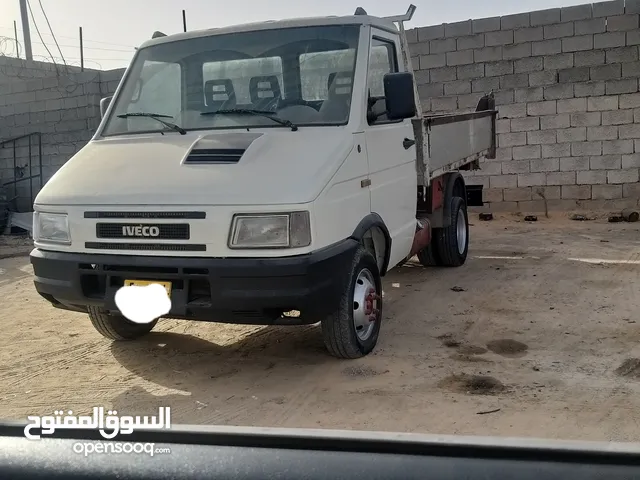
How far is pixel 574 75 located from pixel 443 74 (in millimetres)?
2045

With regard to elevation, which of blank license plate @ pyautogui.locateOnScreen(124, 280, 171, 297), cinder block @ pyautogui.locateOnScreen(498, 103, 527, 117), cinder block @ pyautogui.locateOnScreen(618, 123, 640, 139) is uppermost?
cinder block @ pyautogui.locateOnScreen(498, 103, 527, 117)

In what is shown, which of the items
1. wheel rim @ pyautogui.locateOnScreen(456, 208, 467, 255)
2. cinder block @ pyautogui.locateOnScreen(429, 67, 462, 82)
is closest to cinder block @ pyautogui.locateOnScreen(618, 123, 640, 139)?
cinder block @ pyautogui.locateOnScreen(429, 67, 462, 82)

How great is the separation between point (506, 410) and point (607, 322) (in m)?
2.02

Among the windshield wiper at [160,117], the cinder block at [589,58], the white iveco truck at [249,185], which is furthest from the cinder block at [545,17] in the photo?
the windshield wiper at [160,117]

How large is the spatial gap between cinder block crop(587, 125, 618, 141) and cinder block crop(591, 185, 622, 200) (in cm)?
75

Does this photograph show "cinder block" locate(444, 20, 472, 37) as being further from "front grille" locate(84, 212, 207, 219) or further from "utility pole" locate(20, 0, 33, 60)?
"utility pole" locate(20, 0, 33, 60)

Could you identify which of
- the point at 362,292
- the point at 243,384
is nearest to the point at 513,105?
the point at 362,292

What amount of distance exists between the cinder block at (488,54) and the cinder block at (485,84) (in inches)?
11.8

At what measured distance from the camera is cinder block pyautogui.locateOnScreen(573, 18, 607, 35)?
10.3 meters

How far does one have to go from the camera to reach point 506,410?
3.72 metres

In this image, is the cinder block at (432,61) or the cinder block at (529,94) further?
the cinder block at (432,61)

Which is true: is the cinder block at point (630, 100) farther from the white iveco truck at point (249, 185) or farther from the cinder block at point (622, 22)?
the white iveco truck at point (249, 185)

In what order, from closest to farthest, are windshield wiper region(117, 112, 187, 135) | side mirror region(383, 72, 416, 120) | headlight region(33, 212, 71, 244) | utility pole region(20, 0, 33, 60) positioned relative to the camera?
headlight region(33, 212, 71, 244)
side mirror region(383, 72, 416, 120)
windshield wiper region(117, 112, 187, 135)
utility pole region(20, 0, 33, 60)

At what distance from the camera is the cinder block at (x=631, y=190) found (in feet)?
34.7
